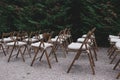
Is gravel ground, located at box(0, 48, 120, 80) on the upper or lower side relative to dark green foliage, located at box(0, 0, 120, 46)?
lower

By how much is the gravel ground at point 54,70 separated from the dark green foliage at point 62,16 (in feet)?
9.67

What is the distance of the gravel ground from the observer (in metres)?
5.29

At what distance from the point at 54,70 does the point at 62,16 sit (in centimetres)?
489

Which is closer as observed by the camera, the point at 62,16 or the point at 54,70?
the point at 54,70

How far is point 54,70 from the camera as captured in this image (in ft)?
19.3

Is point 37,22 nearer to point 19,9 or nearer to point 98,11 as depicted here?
point 19,9

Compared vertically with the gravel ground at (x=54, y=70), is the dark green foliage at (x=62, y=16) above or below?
above

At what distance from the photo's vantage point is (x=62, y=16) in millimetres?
10469

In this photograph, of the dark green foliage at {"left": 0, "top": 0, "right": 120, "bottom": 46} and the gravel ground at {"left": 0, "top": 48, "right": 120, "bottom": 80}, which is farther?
the dark green foliage at {"left": 0, "top": 0, "right": 120, "bottom": 46}

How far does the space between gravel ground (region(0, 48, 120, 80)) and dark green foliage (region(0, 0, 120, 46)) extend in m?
2.95

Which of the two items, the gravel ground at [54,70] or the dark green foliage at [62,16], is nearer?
the gravel ground at [54,70]

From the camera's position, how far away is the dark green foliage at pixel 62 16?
9.93 metres

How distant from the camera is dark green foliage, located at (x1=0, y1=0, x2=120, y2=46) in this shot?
993 centimetres

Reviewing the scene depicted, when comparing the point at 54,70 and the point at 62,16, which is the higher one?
the point at 62,16
